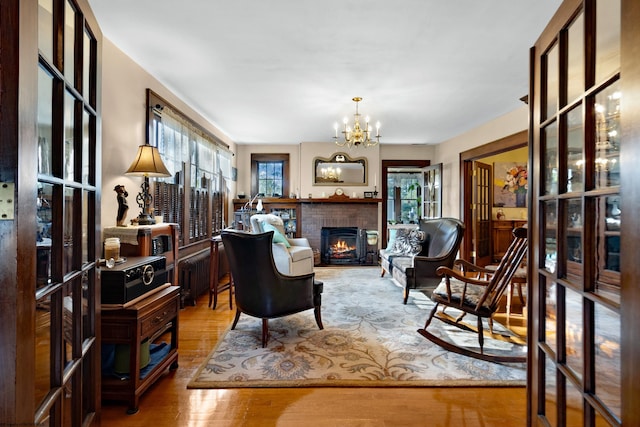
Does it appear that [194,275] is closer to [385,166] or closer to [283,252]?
[283,252]

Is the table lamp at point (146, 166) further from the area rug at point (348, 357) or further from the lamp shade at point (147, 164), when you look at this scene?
the area rug at point (348, 357)

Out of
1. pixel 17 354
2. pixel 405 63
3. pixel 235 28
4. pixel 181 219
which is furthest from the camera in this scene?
pixel 181 219

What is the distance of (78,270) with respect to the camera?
3.53 feet

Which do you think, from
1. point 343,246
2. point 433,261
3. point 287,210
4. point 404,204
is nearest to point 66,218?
point 433,261

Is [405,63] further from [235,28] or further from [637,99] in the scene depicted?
[637,99]

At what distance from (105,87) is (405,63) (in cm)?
247

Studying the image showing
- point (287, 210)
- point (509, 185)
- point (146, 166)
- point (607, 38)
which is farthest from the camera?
point (509, 185)

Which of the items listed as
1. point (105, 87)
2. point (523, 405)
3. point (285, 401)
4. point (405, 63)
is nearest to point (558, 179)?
point (523, 405)

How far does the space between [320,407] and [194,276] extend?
2.46m

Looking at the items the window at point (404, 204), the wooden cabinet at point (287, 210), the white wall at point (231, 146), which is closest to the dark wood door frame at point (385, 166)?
the white wall at point (231, 146)

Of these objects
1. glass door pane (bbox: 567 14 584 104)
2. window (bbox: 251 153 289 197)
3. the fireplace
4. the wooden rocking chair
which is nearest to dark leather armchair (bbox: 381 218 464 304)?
the wooden rocking chair

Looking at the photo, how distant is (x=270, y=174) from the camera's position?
6.70 metres

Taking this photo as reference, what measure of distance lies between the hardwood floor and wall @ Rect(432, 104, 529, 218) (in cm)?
357

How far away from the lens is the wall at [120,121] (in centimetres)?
248
